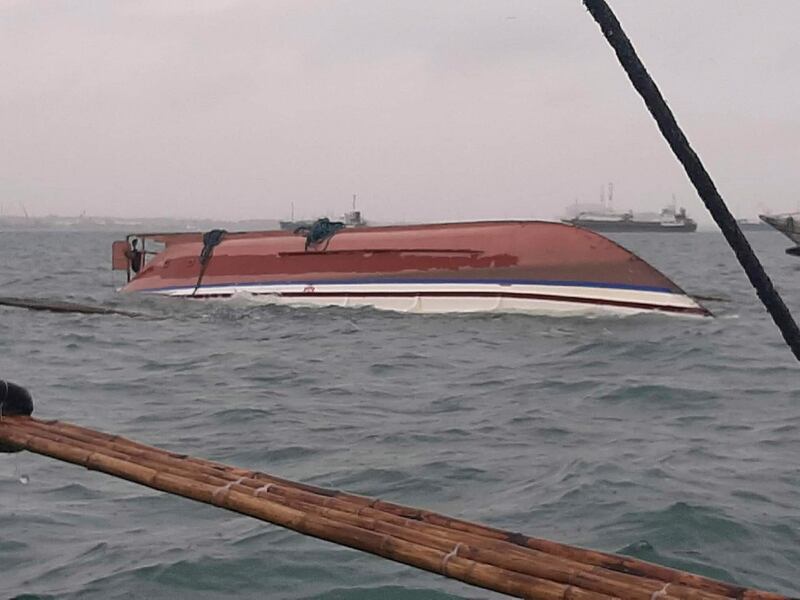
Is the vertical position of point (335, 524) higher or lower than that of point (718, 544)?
higher

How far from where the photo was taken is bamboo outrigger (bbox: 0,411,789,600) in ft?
9.07

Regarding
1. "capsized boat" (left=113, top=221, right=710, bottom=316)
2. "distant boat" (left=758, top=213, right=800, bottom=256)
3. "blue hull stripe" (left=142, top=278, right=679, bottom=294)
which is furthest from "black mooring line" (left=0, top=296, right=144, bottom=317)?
"distant boat" (left=758, top=213, right=800, bottom=256)

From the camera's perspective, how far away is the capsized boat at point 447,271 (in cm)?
1778

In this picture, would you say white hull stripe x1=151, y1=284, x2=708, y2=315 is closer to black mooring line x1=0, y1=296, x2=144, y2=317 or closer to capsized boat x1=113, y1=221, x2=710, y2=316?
capsized boat x1=113, y1=221, x2=710, y2=316

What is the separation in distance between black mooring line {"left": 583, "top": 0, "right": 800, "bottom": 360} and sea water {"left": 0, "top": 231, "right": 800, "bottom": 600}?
87.2 inches

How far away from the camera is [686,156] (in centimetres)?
295

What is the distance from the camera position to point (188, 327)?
1711cm

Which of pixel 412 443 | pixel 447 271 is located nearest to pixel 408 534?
pixel 412 443

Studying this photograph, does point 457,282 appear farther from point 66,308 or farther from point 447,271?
point 66,308

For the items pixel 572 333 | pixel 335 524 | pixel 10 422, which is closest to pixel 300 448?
pixel 10 422

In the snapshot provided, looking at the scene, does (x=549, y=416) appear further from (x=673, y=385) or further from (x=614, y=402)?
(x=673, y=385)

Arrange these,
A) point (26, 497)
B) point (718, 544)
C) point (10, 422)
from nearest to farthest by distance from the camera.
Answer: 1. point (10, 422)
2. point (718, 544)
3. point (26, 497)

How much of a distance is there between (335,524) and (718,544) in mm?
2927

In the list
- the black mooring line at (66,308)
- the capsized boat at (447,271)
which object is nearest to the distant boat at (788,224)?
the capsized boat at (447,271)
